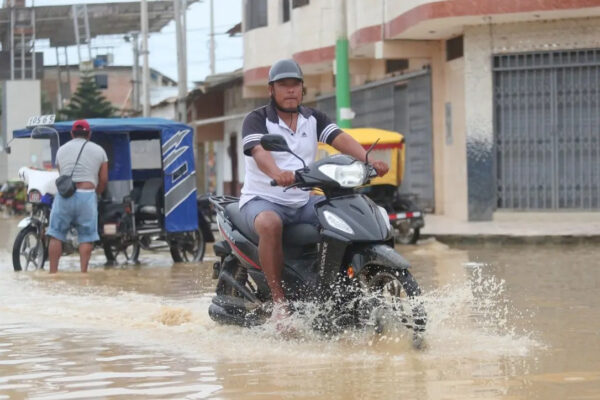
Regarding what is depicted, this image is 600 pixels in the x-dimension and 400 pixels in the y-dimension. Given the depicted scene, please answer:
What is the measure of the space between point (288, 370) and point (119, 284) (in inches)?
233

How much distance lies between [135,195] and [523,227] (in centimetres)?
685

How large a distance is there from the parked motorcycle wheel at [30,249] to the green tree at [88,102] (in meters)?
45.2

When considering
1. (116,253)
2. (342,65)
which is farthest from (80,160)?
(342,65)

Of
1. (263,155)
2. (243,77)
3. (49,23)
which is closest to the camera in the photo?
(263,155)

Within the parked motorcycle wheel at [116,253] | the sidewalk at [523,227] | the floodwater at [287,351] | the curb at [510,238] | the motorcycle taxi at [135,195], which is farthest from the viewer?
the sidewalk at [523,227]

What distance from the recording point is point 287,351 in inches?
286

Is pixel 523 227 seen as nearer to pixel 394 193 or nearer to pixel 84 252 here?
pixel 394 193

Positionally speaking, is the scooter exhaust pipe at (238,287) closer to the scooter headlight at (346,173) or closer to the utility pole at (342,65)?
the scooter headlight at (346,173)

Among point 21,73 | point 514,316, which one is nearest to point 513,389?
point 514,316

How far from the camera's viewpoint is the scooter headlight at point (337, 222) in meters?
7.21

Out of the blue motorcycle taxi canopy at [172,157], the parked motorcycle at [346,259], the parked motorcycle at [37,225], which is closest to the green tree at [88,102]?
the blue motorcycle taxi canopy at [172,157]

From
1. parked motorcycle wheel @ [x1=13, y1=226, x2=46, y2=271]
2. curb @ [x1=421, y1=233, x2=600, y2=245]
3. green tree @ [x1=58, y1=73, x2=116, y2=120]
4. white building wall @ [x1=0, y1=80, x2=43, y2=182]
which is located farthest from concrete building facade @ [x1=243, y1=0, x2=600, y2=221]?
green tree @ [x1=58, y1=73, x2=116, y2=120]

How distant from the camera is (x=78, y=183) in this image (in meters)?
13.6

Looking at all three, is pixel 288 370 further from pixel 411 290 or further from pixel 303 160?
pixel 303 160
